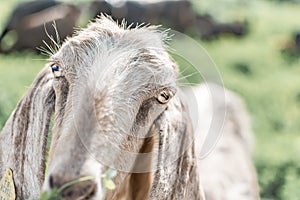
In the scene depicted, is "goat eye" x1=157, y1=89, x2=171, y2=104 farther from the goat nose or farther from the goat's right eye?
the goat nose

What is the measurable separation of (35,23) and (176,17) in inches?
91.3

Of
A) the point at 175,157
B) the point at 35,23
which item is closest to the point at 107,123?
the point at 175,157

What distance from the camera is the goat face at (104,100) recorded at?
148 inches

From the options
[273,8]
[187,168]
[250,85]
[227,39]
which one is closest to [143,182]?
[187,168]

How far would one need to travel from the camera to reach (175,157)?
4535 millimetres

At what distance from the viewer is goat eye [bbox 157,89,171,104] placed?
432cm

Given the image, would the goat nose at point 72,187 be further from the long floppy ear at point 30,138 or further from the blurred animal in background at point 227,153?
the blurred animal in background at point 227,153

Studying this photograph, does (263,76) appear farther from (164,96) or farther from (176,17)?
(164,96)

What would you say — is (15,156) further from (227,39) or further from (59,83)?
(227,39)

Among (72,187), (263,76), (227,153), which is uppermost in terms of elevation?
(263,76)

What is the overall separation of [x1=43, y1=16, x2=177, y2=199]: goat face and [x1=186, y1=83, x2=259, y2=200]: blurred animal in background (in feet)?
4.15

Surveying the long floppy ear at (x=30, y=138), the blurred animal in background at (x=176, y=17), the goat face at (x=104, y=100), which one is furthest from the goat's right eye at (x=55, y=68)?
the blurred animal in background at (x=176, y=17)

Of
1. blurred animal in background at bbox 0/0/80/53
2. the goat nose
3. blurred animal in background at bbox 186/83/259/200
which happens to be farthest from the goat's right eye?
blurred animal in background at bbox 0/0/80/53

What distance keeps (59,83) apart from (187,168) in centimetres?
87
